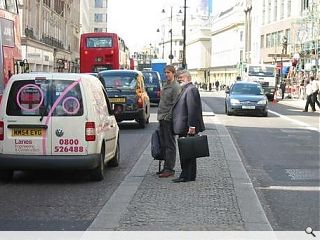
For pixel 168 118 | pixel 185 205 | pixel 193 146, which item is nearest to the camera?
pixel 185 205

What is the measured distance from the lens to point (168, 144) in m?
10.4

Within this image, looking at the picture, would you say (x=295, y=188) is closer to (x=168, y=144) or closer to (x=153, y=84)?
(x=168, y=144)

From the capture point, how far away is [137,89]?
20.1m

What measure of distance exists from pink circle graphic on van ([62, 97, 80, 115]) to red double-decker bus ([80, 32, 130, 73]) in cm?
2781

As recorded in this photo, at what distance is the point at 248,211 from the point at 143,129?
12.7 metres

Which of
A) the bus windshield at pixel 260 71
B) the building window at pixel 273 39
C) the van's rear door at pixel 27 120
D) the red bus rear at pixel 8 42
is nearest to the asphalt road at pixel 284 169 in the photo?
the van's rear door at pixel 27 120

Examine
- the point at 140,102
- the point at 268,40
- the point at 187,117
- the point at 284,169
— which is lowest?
the point at 284,169

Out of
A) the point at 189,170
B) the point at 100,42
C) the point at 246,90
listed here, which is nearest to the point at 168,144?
the point at 189,170

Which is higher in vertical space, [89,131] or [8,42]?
[8,42]

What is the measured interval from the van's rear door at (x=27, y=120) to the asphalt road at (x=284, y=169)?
3354 mm

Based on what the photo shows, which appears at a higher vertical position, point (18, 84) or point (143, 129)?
point (18, 84)

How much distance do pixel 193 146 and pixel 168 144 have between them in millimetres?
840

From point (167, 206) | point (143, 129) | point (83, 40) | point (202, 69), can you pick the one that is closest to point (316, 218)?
point (167, 206)
